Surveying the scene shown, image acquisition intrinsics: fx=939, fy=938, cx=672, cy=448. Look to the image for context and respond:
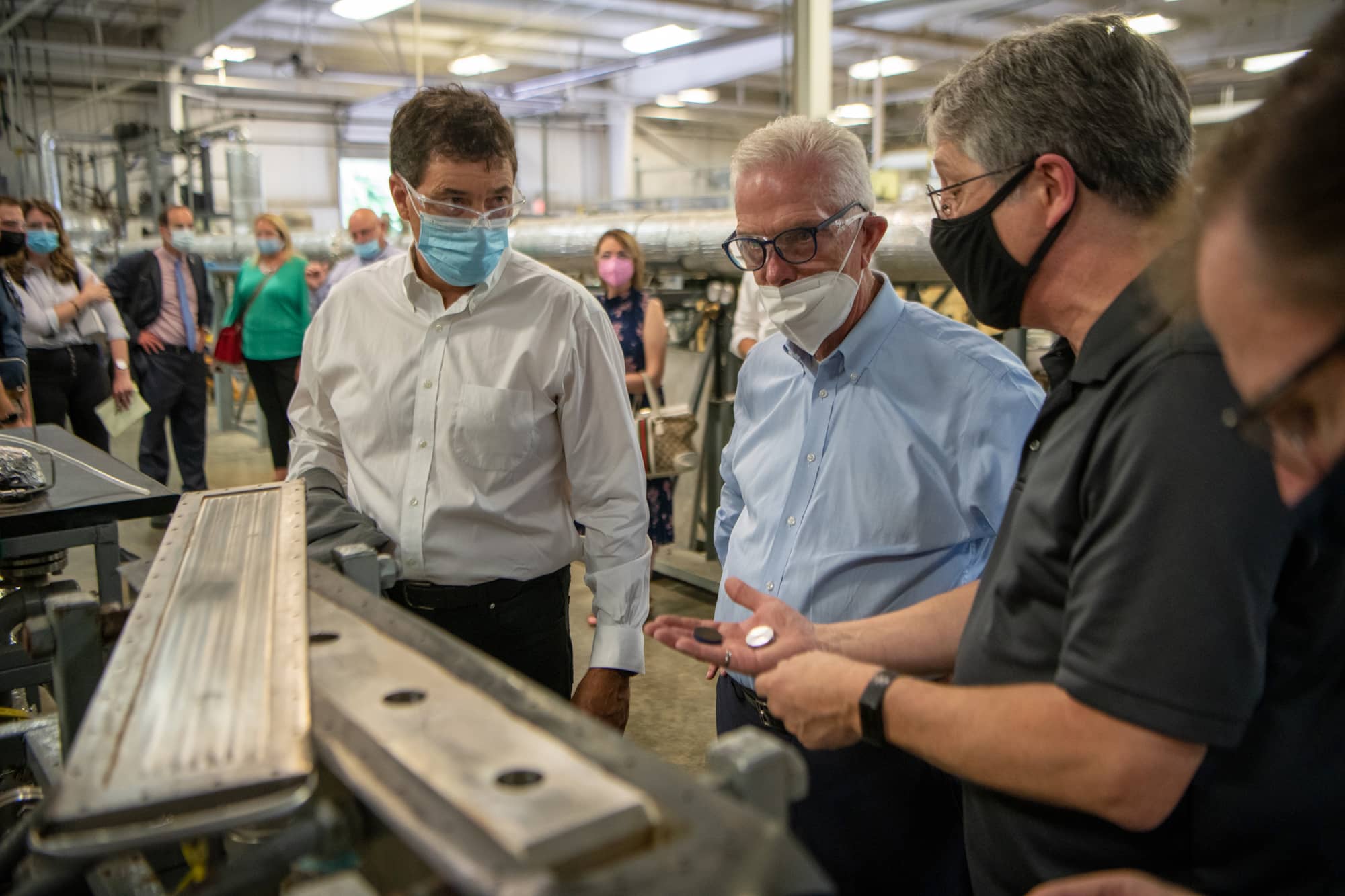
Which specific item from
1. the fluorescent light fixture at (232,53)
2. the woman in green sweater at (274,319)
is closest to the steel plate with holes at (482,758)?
the woman in green sweater at (274,319)

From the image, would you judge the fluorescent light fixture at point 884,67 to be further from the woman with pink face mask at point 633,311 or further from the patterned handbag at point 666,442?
the patterned handbag at point 666,442

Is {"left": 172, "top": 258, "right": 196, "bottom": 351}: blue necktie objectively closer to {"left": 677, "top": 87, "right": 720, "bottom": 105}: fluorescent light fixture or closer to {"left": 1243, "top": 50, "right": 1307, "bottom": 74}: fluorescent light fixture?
{"left": 677, "top": 87, "right": 720, "bottom": 105}: fluorescent light fixture

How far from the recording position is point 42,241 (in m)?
4.03

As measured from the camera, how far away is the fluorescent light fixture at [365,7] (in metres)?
7.03

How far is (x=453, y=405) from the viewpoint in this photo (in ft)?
4.98

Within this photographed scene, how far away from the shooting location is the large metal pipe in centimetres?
325

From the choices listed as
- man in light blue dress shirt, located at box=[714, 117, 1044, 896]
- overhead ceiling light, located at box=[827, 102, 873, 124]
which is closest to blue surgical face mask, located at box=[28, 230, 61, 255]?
man in light blue dress shirt, located at box=[714, 117, 1044, 896]

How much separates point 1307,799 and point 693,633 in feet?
2.07

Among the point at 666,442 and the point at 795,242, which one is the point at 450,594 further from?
the point at 666,442

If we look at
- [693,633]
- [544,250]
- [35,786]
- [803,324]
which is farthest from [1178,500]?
[544,250]

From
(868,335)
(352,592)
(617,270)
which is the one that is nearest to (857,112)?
(617,270)

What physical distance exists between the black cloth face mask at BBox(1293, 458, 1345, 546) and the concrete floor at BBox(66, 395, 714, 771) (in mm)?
2047

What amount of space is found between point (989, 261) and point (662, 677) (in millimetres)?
2498

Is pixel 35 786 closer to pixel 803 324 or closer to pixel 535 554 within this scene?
pixel 535 554
